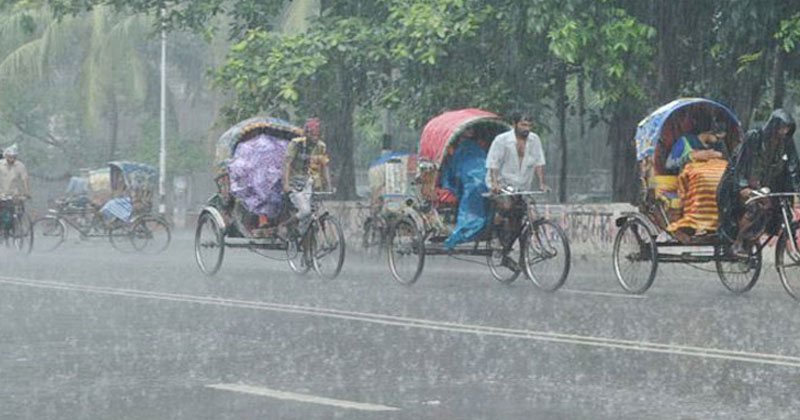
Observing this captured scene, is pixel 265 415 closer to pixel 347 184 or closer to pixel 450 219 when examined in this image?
pixel 450 219

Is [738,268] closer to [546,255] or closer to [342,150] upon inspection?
[546,255]

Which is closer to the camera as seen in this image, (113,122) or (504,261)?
(504,261)

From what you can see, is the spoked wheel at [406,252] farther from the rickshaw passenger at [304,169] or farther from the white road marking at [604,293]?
the white road marking at [604,293]

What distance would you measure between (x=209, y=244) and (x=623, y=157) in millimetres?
11810

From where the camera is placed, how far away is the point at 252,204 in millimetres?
19328

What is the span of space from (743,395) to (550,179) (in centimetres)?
4385

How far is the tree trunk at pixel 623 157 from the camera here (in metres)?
28.7

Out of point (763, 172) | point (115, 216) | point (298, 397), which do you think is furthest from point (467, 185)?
point (115, 216)


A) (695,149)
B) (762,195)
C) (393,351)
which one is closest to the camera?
(393,351)

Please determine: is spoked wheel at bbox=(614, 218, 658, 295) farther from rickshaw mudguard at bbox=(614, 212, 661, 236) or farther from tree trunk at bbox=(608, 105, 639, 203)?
tree trunk at bbox=(608, 105, 639, 203)

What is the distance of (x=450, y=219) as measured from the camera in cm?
1800

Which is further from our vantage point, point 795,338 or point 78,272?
point 78,272

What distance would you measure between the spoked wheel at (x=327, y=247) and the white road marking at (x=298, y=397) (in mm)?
8955

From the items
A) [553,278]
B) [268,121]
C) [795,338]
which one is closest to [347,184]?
[268,121]
